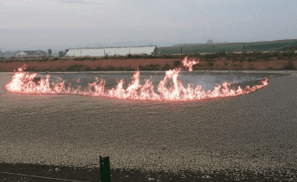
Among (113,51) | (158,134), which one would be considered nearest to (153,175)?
(158,134)

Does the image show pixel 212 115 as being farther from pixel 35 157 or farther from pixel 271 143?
pixel 35 157

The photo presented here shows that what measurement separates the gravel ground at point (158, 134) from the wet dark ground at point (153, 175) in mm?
172

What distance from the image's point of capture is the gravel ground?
500 cm

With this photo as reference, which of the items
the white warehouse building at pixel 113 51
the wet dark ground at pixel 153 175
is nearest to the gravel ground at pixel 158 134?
the wet dark ground at pixel 153 175

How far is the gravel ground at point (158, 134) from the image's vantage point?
16.4ft

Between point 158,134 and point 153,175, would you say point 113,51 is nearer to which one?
point 158,134

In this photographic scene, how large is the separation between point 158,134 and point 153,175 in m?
2.16

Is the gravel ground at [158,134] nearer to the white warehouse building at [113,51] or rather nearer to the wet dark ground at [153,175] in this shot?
the wet dark ground at [153,175]

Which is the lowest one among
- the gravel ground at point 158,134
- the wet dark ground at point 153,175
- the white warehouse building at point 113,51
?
the wet dark ground at point 153,175

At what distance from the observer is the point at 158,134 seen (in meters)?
6.54

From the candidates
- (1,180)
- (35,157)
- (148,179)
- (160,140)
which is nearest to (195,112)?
(160,140)

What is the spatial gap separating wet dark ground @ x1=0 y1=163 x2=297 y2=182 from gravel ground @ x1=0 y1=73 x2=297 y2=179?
0.17 m

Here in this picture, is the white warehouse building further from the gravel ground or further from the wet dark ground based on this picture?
the wet dark ground

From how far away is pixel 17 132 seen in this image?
698 cm
